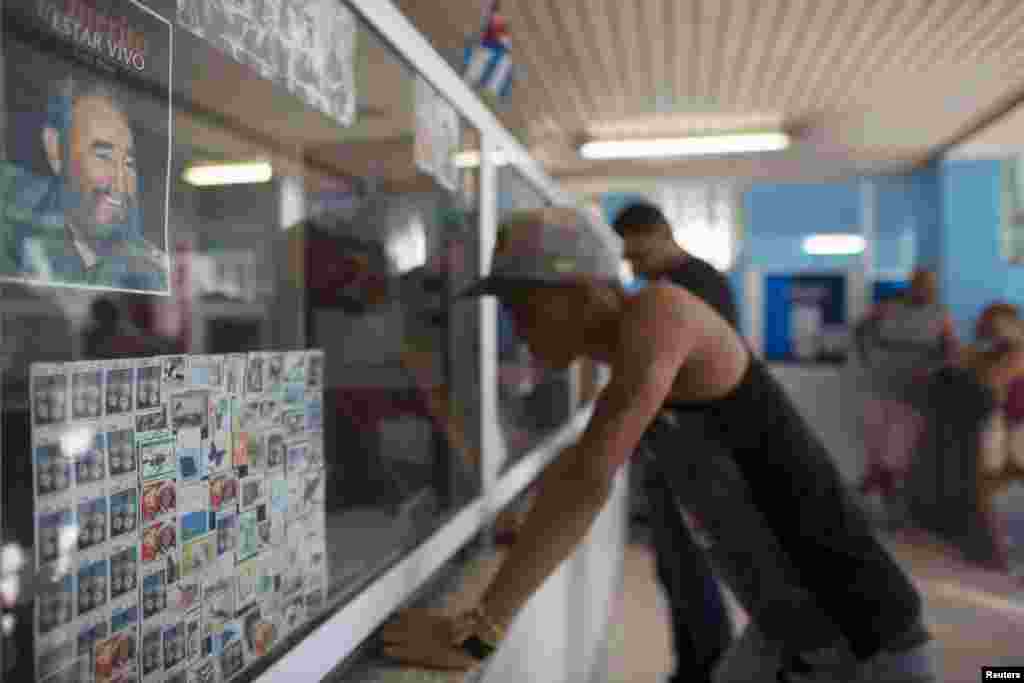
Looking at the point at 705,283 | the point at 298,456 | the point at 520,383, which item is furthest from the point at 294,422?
the point at 705,283

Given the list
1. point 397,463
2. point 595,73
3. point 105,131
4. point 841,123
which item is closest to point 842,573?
point 397,463

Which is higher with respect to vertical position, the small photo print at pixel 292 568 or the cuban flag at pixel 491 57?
the cuban flag at pixel 491 57

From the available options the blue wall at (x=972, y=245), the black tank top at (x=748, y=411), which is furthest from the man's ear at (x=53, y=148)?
the blue wall at (x=972, y=245)

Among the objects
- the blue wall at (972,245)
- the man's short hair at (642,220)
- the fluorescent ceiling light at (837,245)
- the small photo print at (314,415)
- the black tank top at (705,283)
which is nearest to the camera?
the small photo print at (314,415)

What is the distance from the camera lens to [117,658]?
0.63m

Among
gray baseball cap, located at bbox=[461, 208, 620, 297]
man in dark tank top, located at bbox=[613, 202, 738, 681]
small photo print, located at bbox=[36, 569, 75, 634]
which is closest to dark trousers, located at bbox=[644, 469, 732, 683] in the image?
man in dark tank top, located at bbox=[613, 202, 738, 681]

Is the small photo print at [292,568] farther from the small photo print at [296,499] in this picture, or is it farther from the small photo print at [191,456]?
the small photo print at [191,456]

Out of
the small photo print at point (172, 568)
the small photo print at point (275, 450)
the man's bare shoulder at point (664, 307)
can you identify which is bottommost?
the small photo print at point (172, 568)

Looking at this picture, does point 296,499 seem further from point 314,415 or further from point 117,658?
point 117,658

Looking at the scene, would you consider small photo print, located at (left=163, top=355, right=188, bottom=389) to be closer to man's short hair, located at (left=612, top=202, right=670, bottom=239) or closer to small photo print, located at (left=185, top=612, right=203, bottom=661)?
small photo print, located at (left=185, top=612, right=203, bottom=661)

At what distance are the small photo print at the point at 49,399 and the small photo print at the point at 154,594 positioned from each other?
20 centimetres

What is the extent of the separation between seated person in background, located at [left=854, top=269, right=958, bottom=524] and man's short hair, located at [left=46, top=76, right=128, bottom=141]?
5.19m

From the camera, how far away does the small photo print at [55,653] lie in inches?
22.0

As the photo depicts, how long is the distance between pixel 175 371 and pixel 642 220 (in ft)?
5.92
